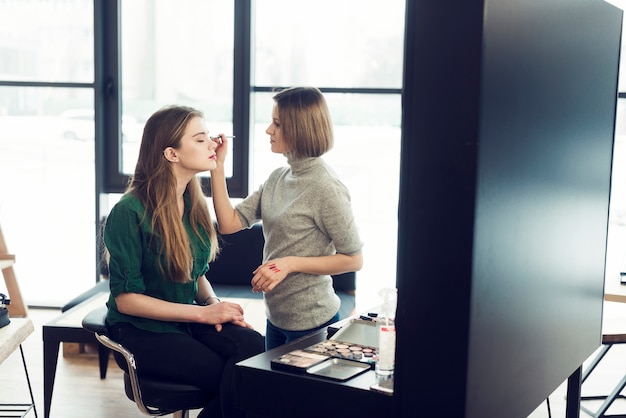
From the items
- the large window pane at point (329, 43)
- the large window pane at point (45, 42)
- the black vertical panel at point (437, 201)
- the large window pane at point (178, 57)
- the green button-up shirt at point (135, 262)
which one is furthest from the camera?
the large window pane at point (45, 42)

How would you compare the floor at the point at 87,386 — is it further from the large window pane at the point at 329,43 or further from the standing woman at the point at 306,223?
the large window pane at the point at 329,43

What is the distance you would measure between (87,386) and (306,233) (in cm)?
208

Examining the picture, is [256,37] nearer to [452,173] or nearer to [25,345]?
[25,345]

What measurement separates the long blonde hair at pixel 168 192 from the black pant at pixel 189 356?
198 millimetres

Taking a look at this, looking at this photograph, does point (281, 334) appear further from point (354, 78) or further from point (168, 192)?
point (354, 78)

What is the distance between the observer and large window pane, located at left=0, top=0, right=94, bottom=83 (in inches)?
205

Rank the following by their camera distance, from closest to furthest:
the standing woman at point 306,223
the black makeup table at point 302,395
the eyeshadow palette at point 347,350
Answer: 1. the black makeup table at point 302,395
2. the eyeshadow palette at point 347,350
3. the standing woman at point 306,223

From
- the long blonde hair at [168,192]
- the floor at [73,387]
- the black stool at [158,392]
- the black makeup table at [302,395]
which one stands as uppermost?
the long blonde hair at [168,192]

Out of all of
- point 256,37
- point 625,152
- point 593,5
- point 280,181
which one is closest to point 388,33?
point 256,37

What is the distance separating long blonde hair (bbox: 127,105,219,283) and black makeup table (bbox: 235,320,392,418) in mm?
775

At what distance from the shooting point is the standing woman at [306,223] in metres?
2.45

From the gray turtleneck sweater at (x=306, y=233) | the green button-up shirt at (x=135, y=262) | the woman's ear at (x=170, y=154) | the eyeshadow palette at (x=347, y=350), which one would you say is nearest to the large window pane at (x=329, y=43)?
the gray turtleneck sweater at (x=306, y=233)

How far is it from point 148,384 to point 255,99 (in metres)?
3.03

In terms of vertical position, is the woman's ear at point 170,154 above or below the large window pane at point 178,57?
below
